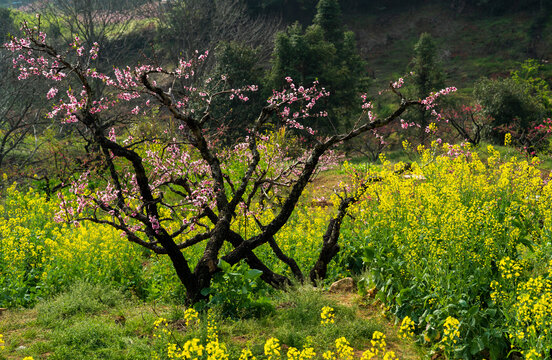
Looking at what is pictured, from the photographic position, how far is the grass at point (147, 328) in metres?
4.96

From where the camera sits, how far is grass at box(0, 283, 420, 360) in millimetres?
4957

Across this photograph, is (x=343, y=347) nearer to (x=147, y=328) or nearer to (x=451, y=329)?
(x=451, y=329)

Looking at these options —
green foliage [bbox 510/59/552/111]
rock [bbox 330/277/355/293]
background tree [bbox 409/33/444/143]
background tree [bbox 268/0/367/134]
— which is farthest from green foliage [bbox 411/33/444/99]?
rock [bbox 330/277/355/293]

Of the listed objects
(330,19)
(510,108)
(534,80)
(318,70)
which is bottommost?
(510,108)


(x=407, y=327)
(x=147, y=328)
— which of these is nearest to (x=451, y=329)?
(x=407, y=327)

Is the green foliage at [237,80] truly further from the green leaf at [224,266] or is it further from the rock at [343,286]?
the green leaf at [224,266]

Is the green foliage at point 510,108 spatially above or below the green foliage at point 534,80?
below

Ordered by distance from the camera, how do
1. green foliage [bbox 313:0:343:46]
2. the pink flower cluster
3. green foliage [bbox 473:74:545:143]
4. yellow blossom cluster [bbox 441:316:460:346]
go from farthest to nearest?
green foliage [bbox 313:0:343:46] < green foliage [bbox 473:74:545:143] < the pink flower cluster < yellow blossom cluster [bbox 441:316:460:346]

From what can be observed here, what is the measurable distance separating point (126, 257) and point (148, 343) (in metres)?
3.33

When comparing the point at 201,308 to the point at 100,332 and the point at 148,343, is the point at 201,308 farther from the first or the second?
the point at 100,332

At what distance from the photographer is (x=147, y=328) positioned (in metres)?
5.50

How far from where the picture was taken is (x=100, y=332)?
537 centimetres

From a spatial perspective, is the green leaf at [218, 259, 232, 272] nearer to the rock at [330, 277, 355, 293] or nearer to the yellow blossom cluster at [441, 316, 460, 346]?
the rock at [330, 277, 355, 293]

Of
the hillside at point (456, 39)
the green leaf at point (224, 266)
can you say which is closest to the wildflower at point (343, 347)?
the green leaf at point (224, 266)
